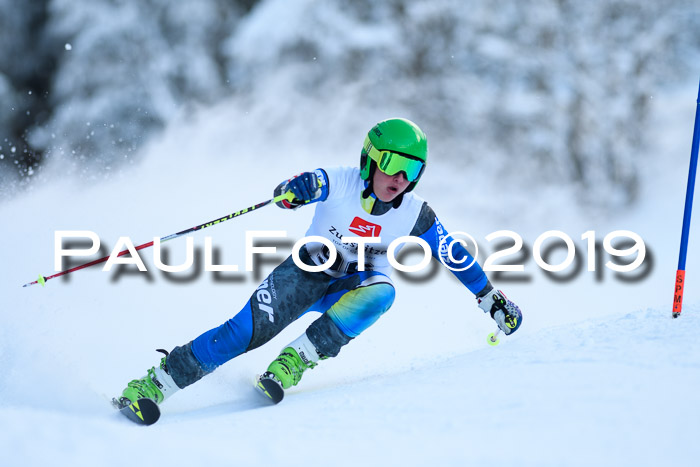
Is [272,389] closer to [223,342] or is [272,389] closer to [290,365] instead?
[290,365]

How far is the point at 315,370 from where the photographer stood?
3793 mm

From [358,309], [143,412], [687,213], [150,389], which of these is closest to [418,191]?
[687,213]

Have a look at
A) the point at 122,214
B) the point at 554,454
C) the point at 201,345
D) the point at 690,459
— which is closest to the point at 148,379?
the point at 201,345

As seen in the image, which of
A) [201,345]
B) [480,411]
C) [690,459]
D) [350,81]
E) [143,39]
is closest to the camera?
[690,459]

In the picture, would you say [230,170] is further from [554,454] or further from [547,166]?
[554,454]

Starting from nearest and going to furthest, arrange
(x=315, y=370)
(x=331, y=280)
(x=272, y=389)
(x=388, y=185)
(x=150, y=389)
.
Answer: (x=272, y=389) → (x=150, y=389) → (x=388, y=185) → (x=331, y=280) → (x=315, y=370)

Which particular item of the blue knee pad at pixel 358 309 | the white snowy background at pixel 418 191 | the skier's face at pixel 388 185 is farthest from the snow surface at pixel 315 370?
the skier's face at pixel 388 185

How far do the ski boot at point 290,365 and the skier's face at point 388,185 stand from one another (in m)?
Result: 0.70

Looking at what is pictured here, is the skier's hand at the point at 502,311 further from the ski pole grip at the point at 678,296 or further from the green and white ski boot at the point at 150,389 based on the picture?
the green and white ski boot at the point at 150,389

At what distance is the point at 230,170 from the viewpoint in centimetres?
929

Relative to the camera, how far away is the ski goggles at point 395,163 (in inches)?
109

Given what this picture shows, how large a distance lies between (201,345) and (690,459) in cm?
185

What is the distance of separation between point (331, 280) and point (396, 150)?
672 millimetres

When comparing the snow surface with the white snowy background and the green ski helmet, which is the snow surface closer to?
the white snowy background
